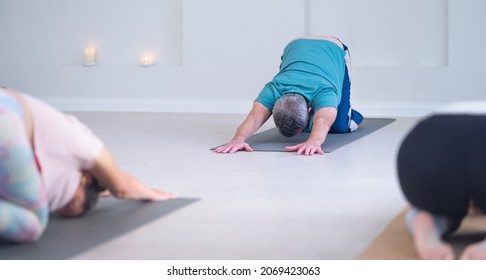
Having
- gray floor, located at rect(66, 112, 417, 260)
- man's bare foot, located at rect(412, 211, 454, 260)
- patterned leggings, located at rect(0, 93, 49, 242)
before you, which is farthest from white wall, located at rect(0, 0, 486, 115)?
patterned leggings, located at rect(0, 93, 49, 242)

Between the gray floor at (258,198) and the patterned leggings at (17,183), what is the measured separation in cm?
19

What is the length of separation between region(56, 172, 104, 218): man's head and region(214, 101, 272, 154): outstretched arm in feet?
6.14

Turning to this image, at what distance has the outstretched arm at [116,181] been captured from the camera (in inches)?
98.0

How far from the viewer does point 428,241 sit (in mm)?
2184

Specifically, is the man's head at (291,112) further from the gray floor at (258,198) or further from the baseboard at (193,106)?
the baseboard at (193,106)

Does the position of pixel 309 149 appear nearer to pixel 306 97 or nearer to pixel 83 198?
pixel 306 97

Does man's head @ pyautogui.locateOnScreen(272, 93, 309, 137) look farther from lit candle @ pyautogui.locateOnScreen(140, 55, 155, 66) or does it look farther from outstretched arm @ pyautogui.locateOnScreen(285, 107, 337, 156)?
lit candle @ pyautogui.locateOnScreen(140, 55, 155, 66)

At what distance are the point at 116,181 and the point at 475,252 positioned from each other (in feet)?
3.70

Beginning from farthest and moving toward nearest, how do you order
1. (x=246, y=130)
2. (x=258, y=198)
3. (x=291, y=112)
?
(x=246, y=130) → (x=291, y=112) → (x=258, y=198)

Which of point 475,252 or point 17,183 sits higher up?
point 17,183

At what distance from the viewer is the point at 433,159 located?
2160 millimetres

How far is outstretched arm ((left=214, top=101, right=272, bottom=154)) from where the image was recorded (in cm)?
455

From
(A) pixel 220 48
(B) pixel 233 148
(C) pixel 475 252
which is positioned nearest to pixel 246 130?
(B) pixel 233 148

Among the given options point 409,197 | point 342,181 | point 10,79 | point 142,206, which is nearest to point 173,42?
point 10,79
